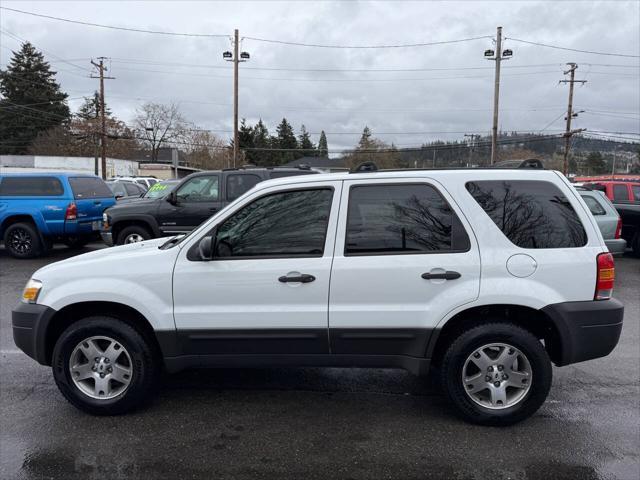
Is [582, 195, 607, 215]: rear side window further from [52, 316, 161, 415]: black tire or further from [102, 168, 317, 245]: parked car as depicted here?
[52, 316, 161, 415]: black tire

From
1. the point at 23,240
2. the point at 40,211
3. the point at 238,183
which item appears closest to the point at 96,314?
the point at 238,183

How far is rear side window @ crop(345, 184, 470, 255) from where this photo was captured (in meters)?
3.49

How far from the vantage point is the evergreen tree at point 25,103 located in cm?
6512

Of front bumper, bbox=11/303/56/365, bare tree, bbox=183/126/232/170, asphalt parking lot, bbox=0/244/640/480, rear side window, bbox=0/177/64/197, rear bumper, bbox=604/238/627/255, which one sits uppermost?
bare tree, bbox=183/126/232/170

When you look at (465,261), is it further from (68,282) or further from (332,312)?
(68,282)

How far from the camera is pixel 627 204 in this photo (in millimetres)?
12102

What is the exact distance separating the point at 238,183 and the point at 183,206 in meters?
1.24

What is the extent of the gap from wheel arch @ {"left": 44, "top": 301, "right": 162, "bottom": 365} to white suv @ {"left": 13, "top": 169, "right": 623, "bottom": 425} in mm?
27

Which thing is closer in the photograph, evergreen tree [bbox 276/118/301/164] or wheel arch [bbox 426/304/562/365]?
wheel arch [bbox 426/304/562/365]

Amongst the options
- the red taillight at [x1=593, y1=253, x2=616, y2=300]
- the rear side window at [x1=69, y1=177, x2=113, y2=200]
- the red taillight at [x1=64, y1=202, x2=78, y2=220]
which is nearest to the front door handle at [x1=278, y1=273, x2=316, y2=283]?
the red taillight at [x1=593, y1=253, x2=616, y2=300]

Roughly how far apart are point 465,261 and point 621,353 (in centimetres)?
303

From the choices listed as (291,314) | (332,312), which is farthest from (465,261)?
(291,314)

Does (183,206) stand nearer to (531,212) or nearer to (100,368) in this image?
(100,368)

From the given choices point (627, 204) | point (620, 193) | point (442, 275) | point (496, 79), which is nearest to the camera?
point (442, 275)
